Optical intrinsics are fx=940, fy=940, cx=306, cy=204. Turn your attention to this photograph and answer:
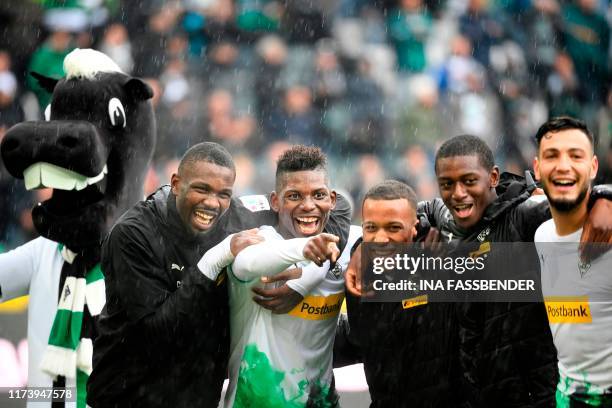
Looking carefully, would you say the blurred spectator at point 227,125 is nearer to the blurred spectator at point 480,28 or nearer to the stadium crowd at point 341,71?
the stadium crowd at point 341,71

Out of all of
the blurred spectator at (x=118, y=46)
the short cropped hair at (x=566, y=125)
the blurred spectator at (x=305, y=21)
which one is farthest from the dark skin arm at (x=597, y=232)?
the blurred spectator at (x=118, y=46)

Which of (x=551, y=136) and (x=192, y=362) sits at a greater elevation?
(x=551, y=136)

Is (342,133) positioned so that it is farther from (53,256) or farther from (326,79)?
(53,256)

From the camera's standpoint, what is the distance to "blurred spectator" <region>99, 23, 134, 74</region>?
23.8ft

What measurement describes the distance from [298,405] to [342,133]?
13.0ft

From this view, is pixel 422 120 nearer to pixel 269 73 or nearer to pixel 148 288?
pixel 269 73

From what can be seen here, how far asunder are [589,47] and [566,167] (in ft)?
14.1

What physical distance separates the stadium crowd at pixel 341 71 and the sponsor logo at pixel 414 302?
352 cm

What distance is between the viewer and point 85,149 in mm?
4250

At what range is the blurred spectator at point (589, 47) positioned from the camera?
6.93 m

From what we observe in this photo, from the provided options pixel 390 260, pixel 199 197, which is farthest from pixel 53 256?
pixel 390 260

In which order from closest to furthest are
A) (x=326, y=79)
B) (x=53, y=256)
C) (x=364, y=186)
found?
(x=53, y=256) < (x=364, y=186) < (x=326, y=79)

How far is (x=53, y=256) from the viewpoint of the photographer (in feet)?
14.4

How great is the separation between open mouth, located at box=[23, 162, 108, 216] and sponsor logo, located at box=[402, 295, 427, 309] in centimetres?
177
